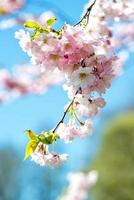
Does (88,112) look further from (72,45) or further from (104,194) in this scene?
(104,194)

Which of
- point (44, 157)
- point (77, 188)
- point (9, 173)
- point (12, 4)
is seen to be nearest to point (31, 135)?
point (44, 157)

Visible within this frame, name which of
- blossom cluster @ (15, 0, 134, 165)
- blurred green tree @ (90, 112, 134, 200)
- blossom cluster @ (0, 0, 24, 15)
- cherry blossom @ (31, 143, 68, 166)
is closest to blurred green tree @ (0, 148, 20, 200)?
blurred green tree @ (90, 112, 134, 200)

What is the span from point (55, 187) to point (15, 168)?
4.86ft

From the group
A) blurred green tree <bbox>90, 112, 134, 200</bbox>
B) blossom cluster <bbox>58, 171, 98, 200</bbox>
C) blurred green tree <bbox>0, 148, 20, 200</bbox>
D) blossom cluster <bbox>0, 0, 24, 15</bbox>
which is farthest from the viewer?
blurred green tree <bbox>0, 148, 20, 200</bbox>

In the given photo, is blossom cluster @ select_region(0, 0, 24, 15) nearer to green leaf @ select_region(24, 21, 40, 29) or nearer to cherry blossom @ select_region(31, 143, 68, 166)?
cherry blossom @ select_region(31, 143, 68, 166)

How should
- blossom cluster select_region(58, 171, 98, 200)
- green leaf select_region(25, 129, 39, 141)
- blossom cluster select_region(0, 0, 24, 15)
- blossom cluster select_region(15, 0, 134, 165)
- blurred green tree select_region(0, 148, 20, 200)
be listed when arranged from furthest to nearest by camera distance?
blurred green tree select_region(0, 148, 20, 200)
blossom cluster select_region(58, 171, 98, 200)
blossom cluster select_region(0, 0, 24, 15)
green leaf select_region(25, 129, 39, 141)
blossom cluster select_region(15, 0, 134, 165)

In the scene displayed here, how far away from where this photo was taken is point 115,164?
19969 millimetres

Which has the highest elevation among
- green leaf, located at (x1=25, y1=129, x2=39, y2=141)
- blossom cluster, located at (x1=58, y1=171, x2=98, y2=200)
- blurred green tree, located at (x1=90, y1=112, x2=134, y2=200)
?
blurred green tree, located at (x1=90, y1=112, x2=134, y2=200)

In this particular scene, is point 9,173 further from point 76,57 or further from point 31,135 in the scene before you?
point 76,57

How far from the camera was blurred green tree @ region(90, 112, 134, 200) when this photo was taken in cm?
1961

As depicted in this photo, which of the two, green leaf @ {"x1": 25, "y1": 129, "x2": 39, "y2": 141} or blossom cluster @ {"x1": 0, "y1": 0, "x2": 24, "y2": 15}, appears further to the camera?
blossom cluster @ {"x1": 0, "y1": 0, "x2": 24, "y2": 15}

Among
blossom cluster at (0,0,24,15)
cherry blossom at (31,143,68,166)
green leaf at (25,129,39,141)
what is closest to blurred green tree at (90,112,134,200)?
blossom cluster at (0,0,24,15)

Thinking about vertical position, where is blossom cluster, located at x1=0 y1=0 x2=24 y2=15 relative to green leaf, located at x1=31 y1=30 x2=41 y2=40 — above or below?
above

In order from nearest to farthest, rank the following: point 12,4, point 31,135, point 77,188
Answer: point 31,135
point 12,4
point 77,188
